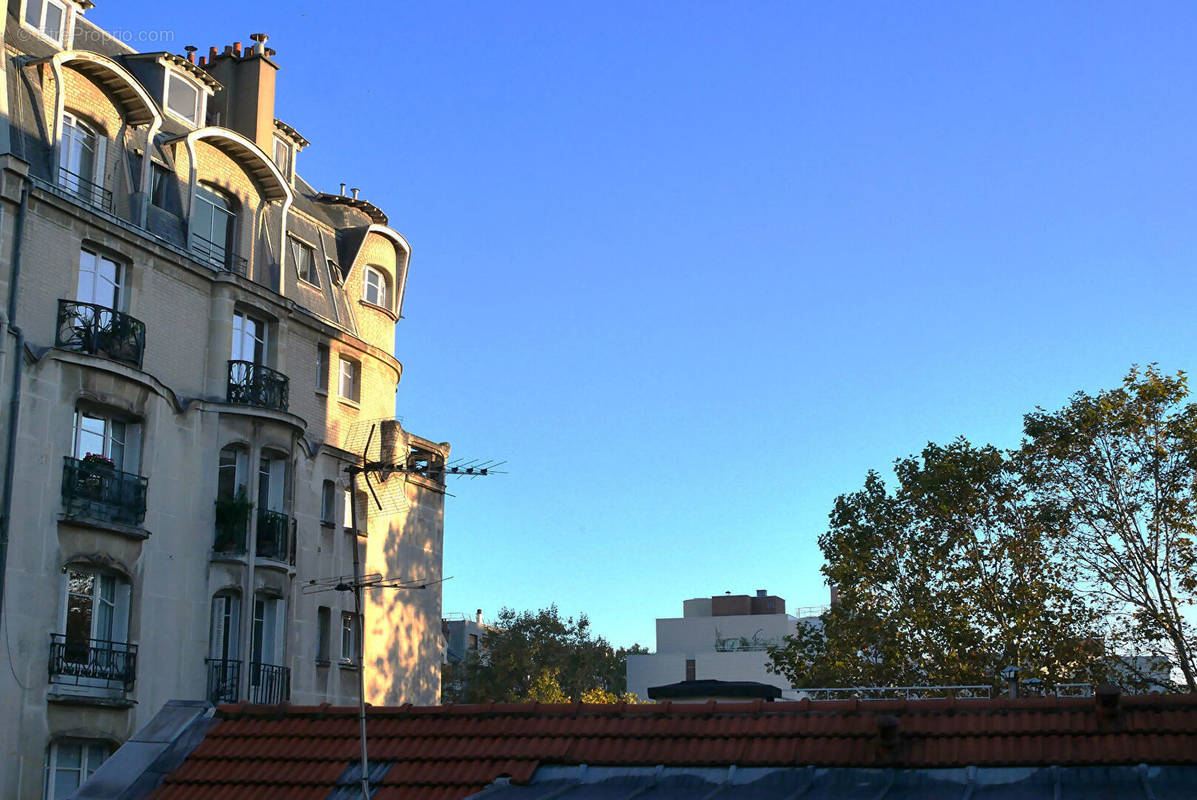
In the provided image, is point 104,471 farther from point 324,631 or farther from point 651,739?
point 651,739

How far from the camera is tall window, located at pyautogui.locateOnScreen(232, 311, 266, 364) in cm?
3759

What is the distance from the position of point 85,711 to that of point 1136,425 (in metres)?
28.9

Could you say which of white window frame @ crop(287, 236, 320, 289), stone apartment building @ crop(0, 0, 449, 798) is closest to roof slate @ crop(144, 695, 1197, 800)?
stone apartment building @ crop(0, 0, 449, 798)

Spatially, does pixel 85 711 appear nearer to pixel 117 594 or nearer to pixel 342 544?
pixel 117 594

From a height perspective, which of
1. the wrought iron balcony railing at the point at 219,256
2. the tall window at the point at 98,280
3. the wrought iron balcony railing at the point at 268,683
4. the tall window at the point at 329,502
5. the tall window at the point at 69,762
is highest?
the wrought iron balcony railing at the point at 219,256

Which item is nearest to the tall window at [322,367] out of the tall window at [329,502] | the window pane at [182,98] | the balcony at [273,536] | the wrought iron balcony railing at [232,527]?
the tall window at [329,502]

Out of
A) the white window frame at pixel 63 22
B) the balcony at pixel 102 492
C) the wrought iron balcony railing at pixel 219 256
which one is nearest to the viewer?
the balcony at pixel 102 492

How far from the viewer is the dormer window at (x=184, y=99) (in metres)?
37.4

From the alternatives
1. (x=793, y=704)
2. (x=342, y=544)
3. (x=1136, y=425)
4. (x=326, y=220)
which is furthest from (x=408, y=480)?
(x=793, y=704)

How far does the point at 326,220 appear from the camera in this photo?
4384cm

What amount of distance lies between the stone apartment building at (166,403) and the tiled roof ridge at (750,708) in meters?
14.8

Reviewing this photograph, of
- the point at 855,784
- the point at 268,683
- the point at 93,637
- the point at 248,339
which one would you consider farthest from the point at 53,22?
the point at 855,784

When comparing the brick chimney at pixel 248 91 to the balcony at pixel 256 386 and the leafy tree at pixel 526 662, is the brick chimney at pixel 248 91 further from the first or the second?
the leafy tree at pixel 526 662

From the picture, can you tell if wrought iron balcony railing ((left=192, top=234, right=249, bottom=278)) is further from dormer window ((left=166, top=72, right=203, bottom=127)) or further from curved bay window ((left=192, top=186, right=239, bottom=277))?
dormer window ((left=166, top=72, right=203, bottom=127))
